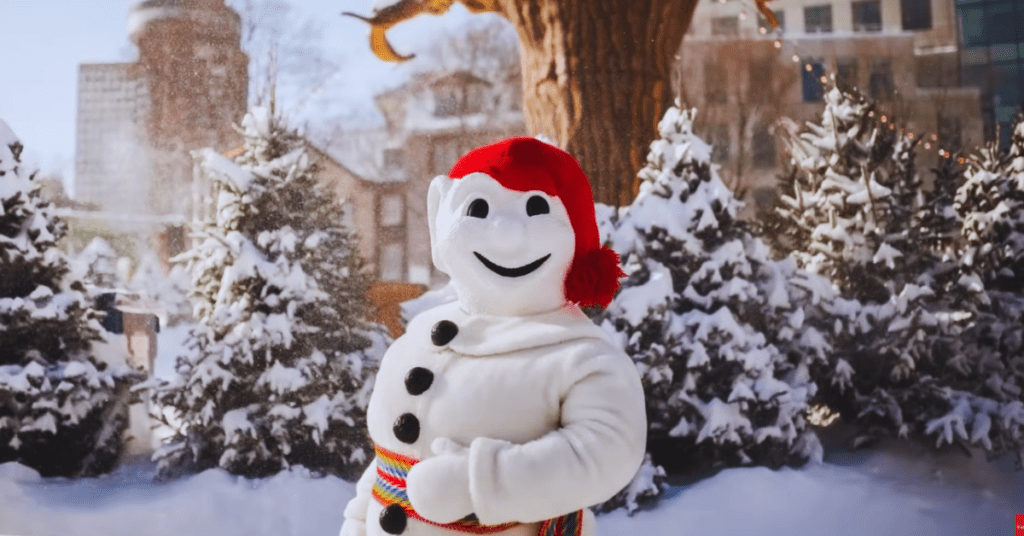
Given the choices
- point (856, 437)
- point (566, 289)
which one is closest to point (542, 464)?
point (566, 289)

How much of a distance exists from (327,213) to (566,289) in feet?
6.72

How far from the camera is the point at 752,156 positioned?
11.1ft

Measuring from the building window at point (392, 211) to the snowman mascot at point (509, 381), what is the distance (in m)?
1.68

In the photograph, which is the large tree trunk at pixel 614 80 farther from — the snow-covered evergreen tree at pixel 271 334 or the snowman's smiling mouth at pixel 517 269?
the snowman's smiling mouth at pixel 517 269

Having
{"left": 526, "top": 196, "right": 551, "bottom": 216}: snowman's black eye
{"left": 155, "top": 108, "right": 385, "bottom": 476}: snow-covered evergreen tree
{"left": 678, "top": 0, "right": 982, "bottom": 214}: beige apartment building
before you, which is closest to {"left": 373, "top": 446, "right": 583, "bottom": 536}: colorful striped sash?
{"left": 526, "top": 196, "right": 551, "bottom": 216}: snowman's black eye

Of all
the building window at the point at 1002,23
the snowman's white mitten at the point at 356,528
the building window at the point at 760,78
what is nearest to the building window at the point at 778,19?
the building window at the point at 760,78

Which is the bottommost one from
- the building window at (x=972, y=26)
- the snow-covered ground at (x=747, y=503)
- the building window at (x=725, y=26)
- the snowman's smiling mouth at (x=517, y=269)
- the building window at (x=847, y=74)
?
the snow-covered ground at (x=747, y=503)

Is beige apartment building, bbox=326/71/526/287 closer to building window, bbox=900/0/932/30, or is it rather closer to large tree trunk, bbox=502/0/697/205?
large tree trunk, bbox=502/0/697/205

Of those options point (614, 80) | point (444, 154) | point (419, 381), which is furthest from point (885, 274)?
point (419, 381)

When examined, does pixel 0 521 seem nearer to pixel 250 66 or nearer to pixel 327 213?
pixel 327 213

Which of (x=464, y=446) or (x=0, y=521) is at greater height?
(x=464, y=446)

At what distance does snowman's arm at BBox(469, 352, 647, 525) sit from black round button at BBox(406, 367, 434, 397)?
20 cm

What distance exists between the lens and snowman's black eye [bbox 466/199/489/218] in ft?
5.95

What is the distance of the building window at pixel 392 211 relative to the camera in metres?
3.59
